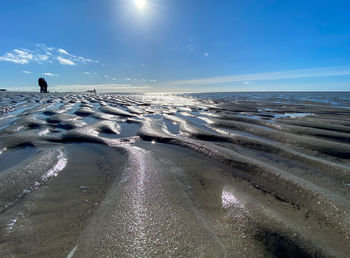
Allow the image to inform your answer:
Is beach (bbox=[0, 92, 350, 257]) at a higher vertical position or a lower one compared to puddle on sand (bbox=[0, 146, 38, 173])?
higher

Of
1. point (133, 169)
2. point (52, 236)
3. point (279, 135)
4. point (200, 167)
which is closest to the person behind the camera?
point (52, 236)

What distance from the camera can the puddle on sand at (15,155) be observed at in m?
3.24

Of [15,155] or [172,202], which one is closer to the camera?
[172,202]

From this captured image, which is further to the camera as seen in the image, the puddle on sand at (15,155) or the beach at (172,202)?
the puddle on sand at (15,155)

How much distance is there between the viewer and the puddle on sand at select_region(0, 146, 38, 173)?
3.24 meters

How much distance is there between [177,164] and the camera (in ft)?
10.9

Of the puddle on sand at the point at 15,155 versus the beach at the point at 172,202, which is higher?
the beach at the point at 172,202

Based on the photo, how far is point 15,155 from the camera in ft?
11.9

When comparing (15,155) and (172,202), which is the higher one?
(172,202)

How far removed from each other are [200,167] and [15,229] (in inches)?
101

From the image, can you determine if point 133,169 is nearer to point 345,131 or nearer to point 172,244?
point 172,244

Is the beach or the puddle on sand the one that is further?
the puddle on sand

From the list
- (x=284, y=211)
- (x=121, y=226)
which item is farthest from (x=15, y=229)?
(x=284, y=211)

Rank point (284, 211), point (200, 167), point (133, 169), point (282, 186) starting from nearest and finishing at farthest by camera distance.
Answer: point (284, 211), point (282, 186), point (133, 169), point (200, 167)
